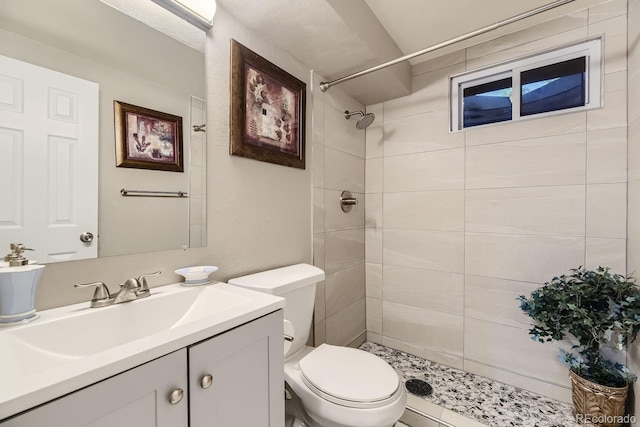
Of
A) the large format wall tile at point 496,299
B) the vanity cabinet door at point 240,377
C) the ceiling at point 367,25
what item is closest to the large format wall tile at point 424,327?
the large format wall tile at point 496,299

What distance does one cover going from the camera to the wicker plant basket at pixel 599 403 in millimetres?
1383

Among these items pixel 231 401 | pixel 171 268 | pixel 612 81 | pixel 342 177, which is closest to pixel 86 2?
pixel 171 268

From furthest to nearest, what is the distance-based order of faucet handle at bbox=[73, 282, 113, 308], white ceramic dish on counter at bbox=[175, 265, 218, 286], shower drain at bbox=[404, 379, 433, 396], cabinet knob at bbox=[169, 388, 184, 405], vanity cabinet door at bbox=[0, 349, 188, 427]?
shower drain at bbox=[404, 379, 433, 396] < white ceramic dish on counter at bbox=[175, 265, 218, 286] < faucet handle at bbox=[73, 282, 113, 308] < cabinet knob at bbox=[169, 388, 184, 405] < vanity cabinet door at bbox=[0, 349, 188, 427]

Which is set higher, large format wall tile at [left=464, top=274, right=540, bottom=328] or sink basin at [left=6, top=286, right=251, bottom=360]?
sink basin at [left=6, top=286, right=251, bottom=360]

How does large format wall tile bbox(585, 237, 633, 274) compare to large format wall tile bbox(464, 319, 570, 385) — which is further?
large format wall tile bbox(464, 319, 570, 385)

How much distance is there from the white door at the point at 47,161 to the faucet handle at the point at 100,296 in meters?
0.11

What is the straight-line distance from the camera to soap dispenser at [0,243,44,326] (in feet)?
2.40

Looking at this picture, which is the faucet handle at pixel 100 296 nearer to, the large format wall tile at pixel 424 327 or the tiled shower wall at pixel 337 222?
the tiled shower wall at pixel 337 222

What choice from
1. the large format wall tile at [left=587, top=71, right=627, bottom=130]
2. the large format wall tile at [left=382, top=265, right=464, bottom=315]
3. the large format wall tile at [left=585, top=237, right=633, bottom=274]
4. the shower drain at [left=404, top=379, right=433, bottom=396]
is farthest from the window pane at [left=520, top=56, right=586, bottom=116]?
the shower drain at [left=404, top=379, right=433, bottom=396]

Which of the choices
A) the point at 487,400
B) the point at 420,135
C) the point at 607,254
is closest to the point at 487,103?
the point at 420,135

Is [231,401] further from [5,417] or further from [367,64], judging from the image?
[367,64]

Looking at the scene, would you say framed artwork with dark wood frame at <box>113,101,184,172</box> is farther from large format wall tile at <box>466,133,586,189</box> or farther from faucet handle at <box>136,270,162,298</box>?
large format wall tile at <box>466,133,586,189</box>

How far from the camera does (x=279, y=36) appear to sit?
5.03 feet

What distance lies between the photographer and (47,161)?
2.82 ft
